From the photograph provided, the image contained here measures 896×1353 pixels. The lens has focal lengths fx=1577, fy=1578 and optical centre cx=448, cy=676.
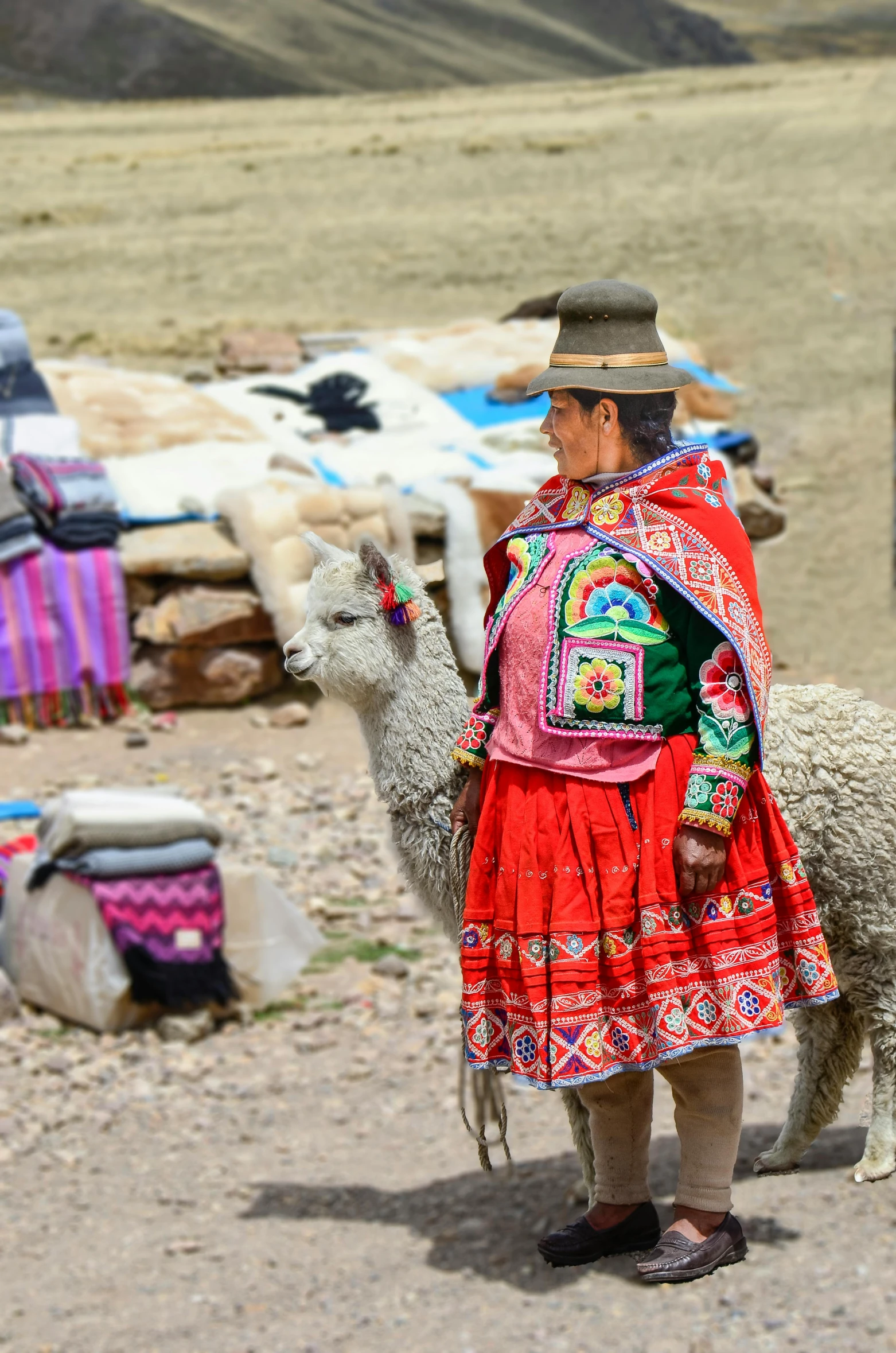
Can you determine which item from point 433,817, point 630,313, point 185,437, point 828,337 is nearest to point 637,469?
point 630,313

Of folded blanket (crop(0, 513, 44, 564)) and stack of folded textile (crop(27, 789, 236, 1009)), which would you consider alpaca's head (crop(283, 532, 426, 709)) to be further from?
folded blanket (crop(0, 513, 44, 564))

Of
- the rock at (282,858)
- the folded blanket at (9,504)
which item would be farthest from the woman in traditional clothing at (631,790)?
the folded blanket at (9,504)

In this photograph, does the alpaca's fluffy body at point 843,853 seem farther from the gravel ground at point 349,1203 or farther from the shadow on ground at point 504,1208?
the shadow on ground at point 504,1208

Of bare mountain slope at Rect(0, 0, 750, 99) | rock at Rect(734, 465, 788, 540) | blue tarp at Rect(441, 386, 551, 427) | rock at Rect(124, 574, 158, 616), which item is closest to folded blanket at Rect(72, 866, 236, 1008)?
rock at Rect(124, 574, 158, 616)

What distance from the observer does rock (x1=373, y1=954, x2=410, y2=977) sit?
931cm

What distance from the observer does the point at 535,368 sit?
13000mm

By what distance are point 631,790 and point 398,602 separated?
1.77 ft

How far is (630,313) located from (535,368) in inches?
425

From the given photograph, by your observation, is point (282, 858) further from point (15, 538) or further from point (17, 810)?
point (15, 538)

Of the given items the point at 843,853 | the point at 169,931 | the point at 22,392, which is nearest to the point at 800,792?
the point at 843,853

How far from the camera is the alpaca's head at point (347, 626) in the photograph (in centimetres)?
271

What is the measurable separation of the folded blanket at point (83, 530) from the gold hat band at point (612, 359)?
8.72 meters

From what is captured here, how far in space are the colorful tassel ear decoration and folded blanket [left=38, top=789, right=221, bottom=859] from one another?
5.88m

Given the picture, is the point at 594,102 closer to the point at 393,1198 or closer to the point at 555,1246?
the point at 393,1198
